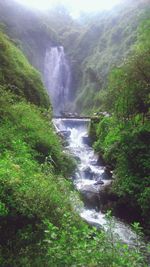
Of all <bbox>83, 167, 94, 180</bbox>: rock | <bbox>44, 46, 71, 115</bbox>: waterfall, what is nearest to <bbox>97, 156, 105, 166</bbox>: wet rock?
<bbox>83, 167, 94, 180</bbox>: rock

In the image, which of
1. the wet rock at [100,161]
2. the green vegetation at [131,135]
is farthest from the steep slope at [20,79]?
the wet rock at [100,161]

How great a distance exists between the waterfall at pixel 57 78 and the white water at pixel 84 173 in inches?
1255

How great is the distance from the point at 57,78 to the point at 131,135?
55.4 metres

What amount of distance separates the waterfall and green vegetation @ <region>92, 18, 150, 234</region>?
44768 millimetres

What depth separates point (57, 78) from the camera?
74750 millimetres

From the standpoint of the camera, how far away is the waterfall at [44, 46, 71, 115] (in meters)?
73.0

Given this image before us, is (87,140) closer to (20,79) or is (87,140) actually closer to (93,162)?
(93,162)

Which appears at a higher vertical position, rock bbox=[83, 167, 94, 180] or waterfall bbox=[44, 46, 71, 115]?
waterfall bbox=[44, 46, 71, 115]

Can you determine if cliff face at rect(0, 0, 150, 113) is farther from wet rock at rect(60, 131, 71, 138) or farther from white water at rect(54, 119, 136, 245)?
wet rock at rect(60, 131, 71, 138)

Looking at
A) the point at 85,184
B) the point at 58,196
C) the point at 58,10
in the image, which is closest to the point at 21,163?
the point at 58,196

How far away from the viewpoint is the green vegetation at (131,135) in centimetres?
1816

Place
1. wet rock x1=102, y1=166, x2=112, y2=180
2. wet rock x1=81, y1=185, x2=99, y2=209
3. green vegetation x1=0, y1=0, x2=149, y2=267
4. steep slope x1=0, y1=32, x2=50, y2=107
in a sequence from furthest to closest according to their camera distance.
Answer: steep slope x1=0, y1=32, x2=50, y2=107
wet rock x1=102, y1=166, x2=112, y2=180
wet rock x1=81, y1=185, x2=99, y2=209
green vegetation x1=0, y1=0, x2=149, y2=267

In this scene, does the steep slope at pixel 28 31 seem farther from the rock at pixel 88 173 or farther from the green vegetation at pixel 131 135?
the rock at pixel 88 173

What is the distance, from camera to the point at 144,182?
1806 cm
